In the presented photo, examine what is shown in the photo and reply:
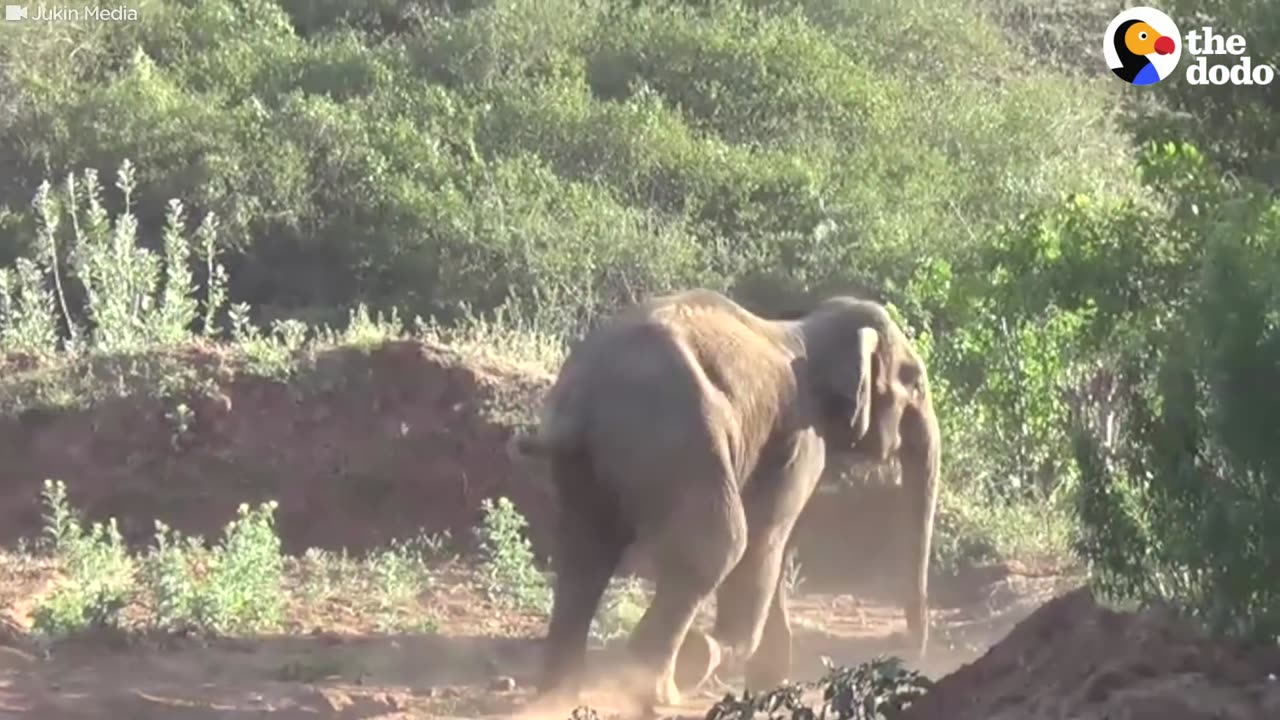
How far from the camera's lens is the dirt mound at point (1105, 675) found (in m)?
6.53

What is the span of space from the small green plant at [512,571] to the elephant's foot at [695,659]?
1767mm

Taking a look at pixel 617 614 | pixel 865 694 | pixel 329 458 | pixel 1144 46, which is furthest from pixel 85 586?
pixel 1144 46

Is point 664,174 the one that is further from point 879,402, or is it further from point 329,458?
point 879,402

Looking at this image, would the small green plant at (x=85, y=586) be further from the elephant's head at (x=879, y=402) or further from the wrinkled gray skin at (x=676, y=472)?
the elephant's head at (x=879, y=402)

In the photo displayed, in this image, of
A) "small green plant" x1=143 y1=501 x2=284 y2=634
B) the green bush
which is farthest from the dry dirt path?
the green bush

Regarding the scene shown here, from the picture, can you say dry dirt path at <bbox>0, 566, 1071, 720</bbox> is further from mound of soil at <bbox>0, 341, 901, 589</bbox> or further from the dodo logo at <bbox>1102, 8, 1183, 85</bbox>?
the dodo logo at <bbox>1102, 8, 1183, 85</bbox>

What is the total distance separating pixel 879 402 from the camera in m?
11.0

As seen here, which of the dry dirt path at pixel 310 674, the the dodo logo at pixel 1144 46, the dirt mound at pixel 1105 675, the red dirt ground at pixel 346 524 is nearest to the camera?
the dirt mound at pixel 1105 675

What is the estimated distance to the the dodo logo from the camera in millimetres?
11141

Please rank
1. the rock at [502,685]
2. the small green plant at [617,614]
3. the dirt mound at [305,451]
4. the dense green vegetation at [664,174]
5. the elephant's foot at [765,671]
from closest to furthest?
the rock at [502,685]
the elephant's foot at [765,671]
the small green plant at [617,614]
the dense green vegetation at [664,174]
the dirt mound at [305,451]

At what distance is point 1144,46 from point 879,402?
10.5 ft

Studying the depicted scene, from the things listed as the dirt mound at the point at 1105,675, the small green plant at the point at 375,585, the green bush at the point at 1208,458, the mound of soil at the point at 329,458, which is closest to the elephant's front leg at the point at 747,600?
the small green plant at the point at 375,585

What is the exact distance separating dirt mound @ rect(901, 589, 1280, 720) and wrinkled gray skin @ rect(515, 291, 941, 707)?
1.71 meters

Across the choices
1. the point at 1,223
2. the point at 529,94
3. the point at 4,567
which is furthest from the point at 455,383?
the point at 529,94
